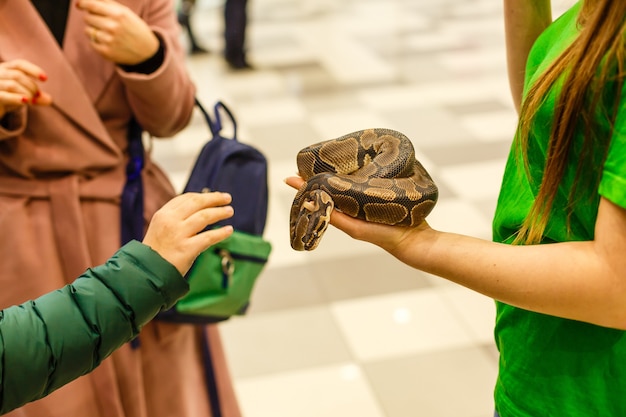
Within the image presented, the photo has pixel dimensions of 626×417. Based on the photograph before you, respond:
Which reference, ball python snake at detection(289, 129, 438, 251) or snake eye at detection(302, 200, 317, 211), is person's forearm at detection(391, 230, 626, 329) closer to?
ball python snake at detection(289, 129, 438, 251)

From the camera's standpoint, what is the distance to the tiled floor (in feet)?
8.34

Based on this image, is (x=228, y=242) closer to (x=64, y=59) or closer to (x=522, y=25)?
(x=64, y=59)

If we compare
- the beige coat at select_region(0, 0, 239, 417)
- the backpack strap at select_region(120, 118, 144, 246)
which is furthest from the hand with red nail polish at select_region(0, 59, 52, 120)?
the backpack strap at select_region(120, 118, 144, 246)

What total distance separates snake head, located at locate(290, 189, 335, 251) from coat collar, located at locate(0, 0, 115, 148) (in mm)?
518

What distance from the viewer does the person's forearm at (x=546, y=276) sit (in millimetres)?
860

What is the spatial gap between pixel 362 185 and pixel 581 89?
462mm

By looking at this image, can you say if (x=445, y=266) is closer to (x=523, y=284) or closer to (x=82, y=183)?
(x=523, y=284)

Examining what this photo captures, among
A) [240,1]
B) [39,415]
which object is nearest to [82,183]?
[39,415]

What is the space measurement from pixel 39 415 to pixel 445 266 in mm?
956

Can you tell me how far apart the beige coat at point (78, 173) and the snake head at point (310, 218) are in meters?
0.49

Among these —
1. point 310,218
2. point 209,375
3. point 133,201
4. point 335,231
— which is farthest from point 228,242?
point 335,231

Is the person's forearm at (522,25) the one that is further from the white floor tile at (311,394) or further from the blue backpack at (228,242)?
the white floor tile at (311,394)

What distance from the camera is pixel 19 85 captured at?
4.42 ft

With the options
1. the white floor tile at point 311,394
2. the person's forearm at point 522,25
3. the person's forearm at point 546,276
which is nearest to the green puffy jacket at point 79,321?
the person's forearm at point 546,276
